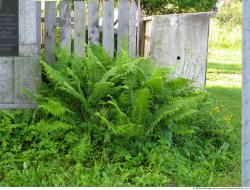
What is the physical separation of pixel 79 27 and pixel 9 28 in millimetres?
1079

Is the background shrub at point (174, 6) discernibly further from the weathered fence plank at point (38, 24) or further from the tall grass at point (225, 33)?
the tall grass at point (225, 33)

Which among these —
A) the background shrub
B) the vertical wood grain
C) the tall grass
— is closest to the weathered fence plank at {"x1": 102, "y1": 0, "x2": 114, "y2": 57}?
the vertical wood grain

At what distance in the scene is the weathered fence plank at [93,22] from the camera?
714 centimetres

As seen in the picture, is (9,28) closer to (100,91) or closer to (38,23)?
(38,23)

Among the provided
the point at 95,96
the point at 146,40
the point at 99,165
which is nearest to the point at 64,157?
the point at 99,165

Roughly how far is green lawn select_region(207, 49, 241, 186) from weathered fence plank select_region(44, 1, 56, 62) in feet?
8.52

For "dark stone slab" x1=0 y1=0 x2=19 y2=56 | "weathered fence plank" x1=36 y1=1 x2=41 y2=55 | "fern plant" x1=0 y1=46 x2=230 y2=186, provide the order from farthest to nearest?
"weathered fence plank" x1=36 y1=1 x2=41 y2=55, "dark stone slab" x1=0 y1=0 x2=19 y2=56, "fern plant" x1=0 y1=46 x2=230 y2=186

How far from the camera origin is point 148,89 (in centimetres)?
595

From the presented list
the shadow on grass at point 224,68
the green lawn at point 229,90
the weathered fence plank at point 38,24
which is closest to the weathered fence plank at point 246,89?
the green lawn at point 229,90

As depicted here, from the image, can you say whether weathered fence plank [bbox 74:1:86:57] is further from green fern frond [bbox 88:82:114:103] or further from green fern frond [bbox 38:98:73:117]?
green fern frond [bbox 38:98:73:117]

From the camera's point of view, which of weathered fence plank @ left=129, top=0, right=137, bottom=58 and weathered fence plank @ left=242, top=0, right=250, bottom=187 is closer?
weathered fence plank @ left=242, top=0, right=250, bottom=187

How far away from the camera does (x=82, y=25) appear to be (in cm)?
727

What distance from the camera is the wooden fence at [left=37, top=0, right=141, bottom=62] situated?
23.4ft

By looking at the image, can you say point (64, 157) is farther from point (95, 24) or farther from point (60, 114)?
point (95, 24)
